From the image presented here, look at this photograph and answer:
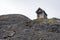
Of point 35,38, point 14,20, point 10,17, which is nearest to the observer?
point 35,38

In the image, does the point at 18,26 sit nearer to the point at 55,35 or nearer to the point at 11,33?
the point at 11,33

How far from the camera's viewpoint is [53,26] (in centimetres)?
2484

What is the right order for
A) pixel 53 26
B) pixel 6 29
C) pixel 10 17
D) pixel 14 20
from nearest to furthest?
pixel 6 29, pixel 53 26, pixel 14 20, pixel 10 17

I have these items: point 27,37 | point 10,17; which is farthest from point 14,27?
point 10,17

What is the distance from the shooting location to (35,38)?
19.8 metres

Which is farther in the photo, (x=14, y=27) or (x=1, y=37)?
(x=14, y=27)

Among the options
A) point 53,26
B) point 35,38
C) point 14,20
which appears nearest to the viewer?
point 35,38

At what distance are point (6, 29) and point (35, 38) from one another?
553cm

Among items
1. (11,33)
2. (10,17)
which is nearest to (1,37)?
(11,33)

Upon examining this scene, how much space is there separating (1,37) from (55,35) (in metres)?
7.15

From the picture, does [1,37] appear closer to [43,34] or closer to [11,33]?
[11,33]

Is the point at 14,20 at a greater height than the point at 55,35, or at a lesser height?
greater

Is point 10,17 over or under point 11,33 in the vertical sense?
over

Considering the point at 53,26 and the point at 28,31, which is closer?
the point at 28,31
